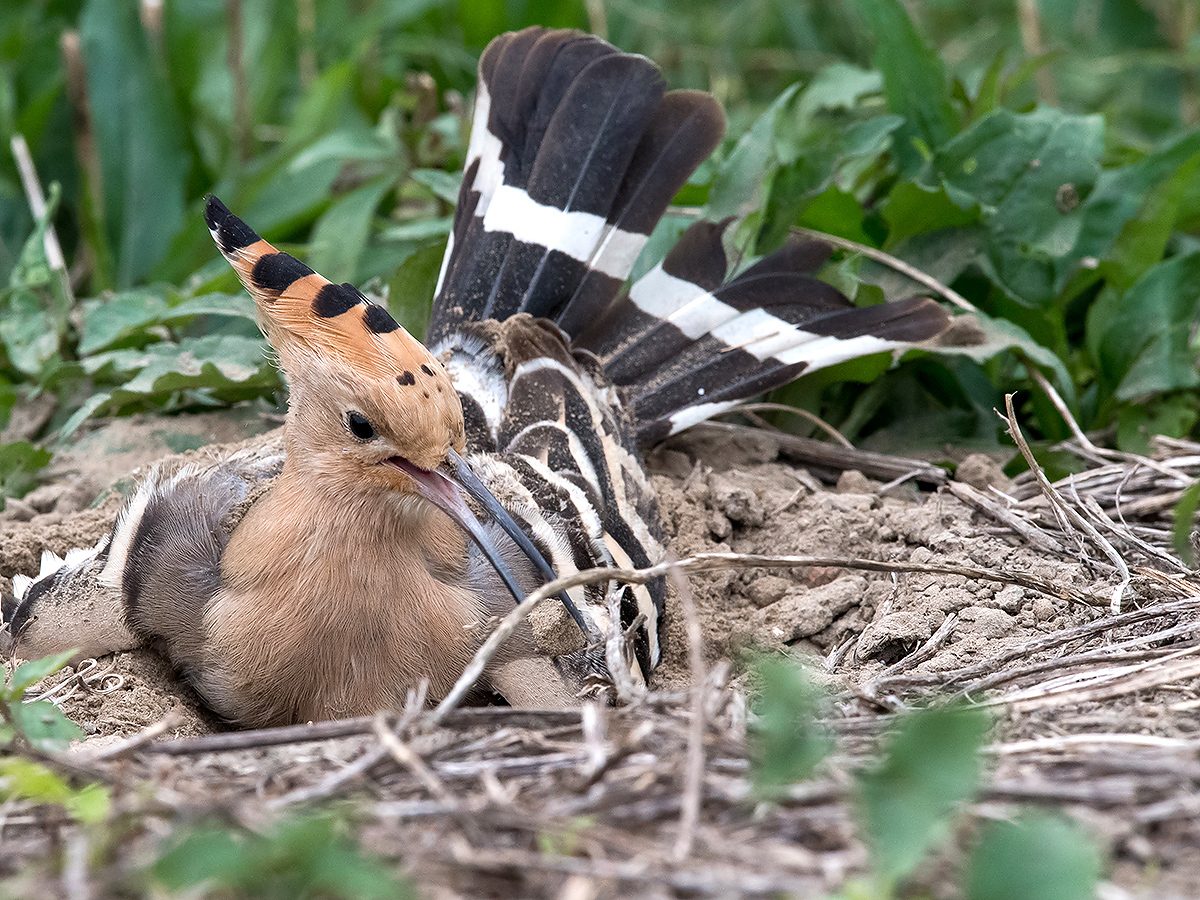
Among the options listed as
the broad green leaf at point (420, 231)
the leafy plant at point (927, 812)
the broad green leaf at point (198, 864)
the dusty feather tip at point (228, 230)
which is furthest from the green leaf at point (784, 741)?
the broad green leaf at point (420, 231)

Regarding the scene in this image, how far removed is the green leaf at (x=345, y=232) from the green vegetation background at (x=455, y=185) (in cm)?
1

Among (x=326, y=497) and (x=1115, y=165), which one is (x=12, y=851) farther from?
(x=1115, y=165)

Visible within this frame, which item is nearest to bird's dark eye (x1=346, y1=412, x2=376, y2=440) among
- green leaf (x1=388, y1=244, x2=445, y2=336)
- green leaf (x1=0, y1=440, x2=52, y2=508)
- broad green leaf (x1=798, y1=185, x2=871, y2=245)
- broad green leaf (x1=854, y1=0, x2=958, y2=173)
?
green leaf (x1=388, y1=244, x2=445, y2=336)

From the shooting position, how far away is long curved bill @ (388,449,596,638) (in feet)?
7.18

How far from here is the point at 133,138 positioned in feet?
13.8

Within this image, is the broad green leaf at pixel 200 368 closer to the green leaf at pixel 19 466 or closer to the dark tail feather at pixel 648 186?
the green leaf at pixel 19 466

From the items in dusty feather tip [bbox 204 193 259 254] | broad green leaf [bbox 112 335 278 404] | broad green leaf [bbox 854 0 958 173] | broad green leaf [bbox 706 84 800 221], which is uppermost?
broad green leaf [bbox 854 0 958 173]

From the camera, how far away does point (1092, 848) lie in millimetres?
1213

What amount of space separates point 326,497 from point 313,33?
3092mm

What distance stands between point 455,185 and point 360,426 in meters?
1.49

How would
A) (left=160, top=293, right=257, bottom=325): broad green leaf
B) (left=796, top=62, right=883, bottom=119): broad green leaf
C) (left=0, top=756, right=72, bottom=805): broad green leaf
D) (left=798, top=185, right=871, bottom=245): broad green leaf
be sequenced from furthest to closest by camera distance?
(left=796, top=62, right=883, bottom=119): broad green leaf
(left=798, top=185, right=871, bottom=245): broad green leaf
(left=160, top=293, right=257, bottom=325): broad green leaf
(left=0, top=756, right=72, bottom=805): broad green leaf

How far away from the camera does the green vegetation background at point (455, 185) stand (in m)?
3.23

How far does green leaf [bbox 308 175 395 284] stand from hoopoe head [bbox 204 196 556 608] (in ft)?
3.91

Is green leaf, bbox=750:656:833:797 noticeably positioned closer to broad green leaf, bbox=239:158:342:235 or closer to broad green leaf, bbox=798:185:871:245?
broad green leaf, bbox=798:185:871:245
